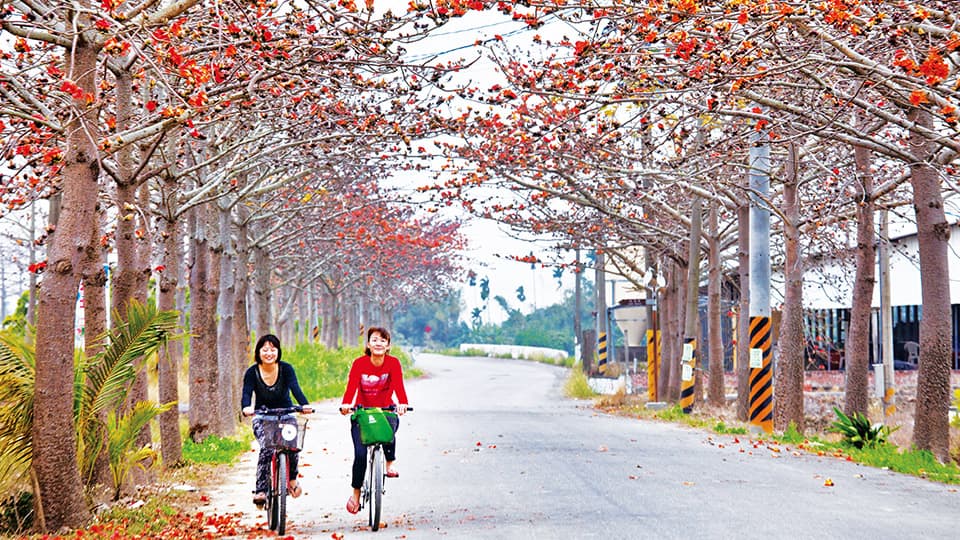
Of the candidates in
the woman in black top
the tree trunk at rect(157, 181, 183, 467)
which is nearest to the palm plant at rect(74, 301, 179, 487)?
the woman in black top

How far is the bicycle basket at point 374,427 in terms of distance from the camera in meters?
9.75

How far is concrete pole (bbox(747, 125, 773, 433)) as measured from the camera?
19.9m

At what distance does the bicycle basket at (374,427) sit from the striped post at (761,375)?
459 inches

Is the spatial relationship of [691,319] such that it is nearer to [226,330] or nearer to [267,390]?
[226,330]

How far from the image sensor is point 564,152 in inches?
803

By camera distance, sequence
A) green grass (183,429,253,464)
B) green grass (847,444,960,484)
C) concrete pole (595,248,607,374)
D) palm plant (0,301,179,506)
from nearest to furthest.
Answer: palm plant (0,301,179,506)
green grass (847,444,960,484)
green grass (183,429,253,464)
concrete pole (595,248,607,374)

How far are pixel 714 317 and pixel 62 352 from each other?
689 inches

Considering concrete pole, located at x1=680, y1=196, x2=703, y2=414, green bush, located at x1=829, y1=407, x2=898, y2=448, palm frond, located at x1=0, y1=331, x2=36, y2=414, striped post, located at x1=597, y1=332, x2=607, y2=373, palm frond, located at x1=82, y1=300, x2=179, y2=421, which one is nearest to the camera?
palm frond, located at x1=0, y1=331, x2=36, y2=414

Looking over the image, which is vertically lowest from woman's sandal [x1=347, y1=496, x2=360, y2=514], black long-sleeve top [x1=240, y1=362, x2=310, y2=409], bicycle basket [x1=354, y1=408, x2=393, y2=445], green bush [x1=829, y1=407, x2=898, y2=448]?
woman's sandal [x1=347, y1=496, x2=360, y2=514]

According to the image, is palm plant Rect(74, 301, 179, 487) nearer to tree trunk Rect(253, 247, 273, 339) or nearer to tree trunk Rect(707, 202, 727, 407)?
tree trunk Rect(253, 247, 273, 339)

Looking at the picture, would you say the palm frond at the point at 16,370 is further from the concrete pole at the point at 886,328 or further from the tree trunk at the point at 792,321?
the concrete pole at the point at 886,328

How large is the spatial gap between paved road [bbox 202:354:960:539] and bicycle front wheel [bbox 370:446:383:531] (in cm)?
13

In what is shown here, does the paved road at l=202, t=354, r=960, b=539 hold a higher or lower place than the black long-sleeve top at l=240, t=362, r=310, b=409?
lower

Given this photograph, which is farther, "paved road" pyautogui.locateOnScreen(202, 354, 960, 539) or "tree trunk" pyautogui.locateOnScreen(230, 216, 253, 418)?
"tree trunk" pyautogui.locateOnScreen(230, 216, 253, 418)
